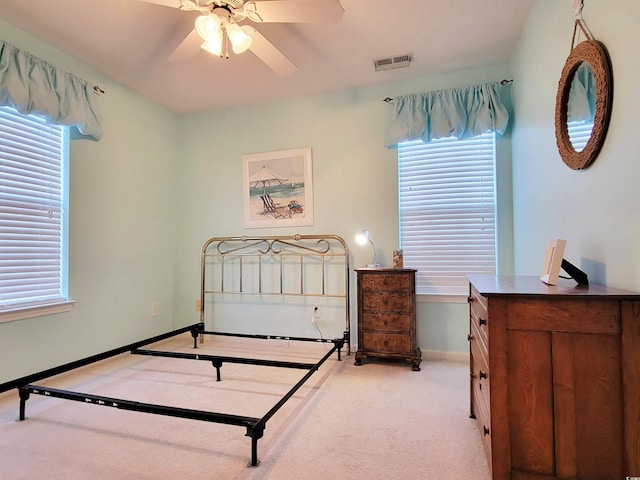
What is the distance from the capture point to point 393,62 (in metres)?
2.76

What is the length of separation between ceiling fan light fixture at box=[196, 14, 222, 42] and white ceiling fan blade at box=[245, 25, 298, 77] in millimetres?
163

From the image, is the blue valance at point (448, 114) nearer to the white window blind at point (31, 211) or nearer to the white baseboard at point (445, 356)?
the white baseboard at point (445, 356)

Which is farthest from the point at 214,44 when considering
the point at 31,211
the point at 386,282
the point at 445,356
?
the point at 445,356

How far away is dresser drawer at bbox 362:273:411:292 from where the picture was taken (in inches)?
108

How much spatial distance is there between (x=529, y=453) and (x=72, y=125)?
11.4ft

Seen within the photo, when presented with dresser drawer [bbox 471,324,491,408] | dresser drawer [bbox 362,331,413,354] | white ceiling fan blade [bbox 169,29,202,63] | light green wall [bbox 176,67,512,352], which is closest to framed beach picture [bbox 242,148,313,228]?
light green wall [bbox 176,67,512,352]

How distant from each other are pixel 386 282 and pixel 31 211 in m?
2.77

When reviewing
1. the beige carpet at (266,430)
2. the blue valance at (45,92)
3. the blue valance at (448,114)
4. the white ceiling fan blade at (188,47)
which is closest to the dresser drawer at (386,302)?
the beige carpet at (266,430)

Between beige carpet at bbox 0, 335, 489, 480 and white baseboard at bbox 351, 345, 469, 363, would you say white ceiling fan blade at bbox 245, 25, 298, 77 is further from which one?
white baseboard at bbox 351, 345, 469, 363

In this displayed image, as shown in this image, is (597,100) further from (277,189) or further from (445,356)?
(277,189)

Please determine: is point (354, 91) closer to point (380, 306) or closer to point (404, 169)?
point (404, 169)

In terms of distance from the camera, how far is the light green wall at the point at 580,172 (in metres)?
1.15

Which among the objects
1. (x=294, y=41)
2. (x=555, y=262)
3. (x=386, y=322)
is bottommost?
(x=386, y=322)

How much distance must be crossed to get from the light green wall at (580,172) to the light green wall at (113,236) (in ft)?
11.1
